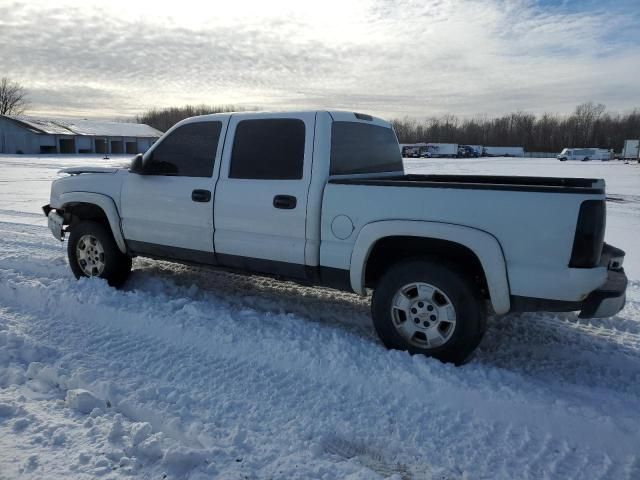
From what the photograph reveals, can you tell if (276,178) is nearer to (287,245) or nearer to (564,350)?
(287,245)

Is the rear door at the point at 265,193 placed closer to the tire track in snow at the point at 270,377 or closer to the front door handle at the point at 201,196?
the front door handle at the point at 201,196

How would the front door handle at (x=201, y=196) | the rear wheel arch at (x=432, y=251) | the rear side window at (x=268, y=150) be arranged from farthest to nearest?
the front door handle at (x=201, y=196), the rear side window at (x=268, y=150), the rear wheel arch at (x=432, y=251)

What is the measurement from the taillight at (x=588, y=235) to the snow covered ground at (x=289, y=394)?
943mm

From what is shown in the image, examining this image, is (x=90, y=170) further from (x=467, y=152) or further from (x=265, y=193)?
(x=467, y=152)

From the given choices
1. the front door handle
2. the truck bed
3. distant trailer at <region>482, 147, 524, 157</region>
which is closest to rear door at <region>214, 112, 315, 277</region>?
the front door handle

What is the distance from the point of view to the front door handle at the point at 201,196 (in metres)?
4.75

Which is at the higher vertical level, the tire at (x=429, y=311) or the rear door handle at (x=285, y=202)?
the rear door handle at (x=285, y=202)

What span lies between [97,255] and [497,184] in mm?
4391

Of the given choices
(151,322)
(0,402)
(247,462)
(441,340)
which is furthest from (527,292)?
(0,402)

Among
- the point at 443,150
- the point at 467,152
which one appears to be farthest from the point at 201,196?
the point at 467,152

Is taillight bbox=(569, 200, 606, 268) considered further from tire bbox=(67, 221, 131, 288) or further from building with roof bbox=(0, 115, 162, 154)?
building with roof bbox=(0, 115, 162, 154)

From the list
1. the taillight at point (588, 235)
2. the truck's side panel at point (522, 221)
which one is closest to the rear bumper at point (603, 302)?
the truck's side panel at point (522, 221)

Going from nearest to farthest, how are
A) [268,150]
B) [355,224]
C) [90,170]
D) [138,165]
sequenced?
[355,224] → [268,150] → [138,165] → [90,170]

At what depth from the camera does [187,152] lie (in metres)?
5.03
